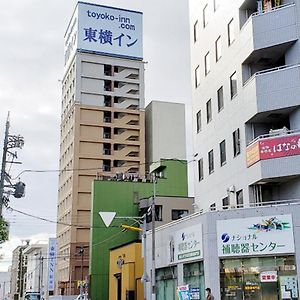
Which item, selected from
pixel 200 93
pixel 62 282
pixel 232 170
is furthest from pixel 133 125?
pixel 232 170

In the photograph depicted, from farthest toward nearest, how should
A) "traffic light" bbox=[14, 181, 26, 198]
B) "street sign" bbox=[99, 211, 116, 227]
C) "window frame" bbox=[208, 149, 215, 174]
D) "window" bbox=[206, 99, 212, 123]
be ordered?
"street sign" bbox=[99, 211, 116, 227]
"window" bbox=[206, 99, 212, 123]
"window frame" bbox=[208, 149, 215, 174]
"traffic light" bbox=[14, 181, 26, 198]

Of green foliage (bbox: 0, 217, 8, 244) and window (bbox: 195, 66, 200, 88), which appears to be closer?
green foliage (bbox: 0, 217, 8, 244)

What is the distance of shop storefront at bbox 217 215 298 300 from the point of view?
70.0 feet

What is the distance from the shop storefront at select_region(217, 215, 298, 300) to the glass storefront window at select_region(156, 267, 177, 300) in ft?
18.2

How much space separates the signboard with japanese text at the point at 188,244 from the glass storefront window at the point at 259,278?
1.72 m

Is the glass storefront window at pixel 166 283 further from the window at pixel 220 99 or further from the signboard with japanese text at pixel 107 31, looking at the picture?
the signboard with japanese text at pixel 107 31

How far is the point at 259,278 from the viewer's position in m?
22.0

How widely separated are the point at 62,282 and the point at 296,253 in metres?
56.9

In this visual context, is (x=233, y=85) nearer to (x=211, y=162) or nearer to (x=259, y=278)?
(x=211, y=162)

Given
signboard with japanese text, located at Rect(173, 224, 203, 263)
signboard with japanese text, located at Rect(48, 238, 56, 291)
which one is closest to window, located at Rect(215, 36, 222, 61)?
signboard with japanese text, located at Rect(173, 224, 203, 263)

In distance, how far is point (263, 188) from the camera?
25094 mm

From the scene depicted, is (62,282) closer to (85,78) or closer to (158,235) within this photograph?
(85,78)

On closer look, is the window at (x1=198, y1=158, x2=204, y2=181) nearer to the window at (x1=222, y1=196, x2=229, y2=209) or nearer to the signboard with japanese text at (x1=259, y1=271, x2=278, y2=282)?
the window at (x1=222, y1=196, x2=229, y2=209)

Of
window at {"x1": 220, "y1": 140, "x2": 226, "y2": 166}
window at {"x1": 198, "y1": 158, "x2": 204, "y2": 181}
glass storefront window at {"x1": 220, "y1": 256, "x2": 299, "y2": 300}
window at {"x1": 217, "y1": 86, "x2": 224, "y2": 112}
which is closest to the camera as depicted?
glass storefront window at {"x1": 220, "y1": 256, "x2": 299, "y2": 300}
